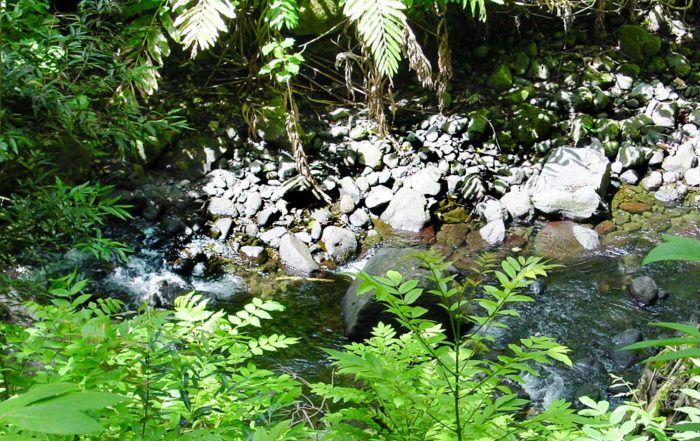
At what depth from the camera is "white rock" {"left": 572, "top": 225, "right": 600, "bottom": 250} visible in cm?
445

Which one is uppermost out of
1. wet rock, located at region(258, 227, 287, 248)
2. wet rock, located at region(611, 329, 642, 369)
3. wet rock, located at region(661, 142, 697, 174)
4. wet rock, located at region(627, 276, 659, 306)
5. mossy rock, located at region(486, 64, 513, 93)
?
mossy rock, located at region(486, 64, 513, 93)

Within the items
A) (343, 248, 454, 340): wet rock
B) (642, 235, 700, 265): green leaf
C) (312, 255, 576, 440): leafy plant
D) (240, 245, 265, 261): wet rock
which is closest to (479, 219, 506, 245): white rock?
(343, 248, 454, 340): wet rock

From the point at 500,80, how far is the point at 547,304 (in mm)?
2721

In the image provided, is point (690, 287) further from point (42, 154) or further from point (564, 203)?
point (42, 154)

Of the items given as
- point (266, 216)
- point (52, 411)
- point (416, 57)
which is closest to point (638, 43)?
point (416, 57)

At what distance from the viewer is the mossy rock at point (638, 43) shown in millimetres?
6066

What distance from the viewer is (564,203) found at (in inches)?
187

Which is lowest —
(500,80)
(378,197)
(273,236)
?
(273,236)

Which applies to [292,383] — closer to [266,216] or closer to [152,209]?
[266,216]

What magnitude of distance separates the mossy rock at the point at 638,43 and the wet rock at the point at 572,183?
5.17 ft

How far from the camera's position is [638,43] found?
240 inches

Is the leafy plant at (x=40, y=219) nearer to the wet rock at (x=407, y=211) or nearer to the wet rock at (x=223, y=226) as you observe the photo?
the wet rock at (x=223, y=226)

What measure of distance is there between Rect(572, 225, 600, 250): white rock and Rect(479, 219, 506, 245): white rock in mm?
504

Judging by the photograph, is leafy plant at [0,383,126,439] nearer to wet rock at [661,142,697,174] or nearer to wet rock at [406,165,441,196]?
wet rock at [406,165,441,196]
